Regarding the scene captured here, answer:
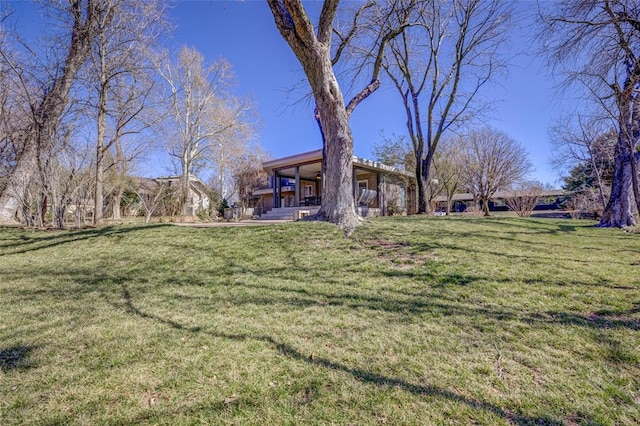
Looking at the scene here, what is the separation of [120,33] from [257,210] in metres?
16.2

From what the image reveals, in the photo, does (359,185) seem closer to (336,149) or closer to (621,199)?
(621,199)

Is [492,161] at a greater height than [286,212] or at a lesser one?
greater

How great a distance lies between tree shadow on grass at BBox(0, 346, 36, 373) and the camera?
199 centimetres

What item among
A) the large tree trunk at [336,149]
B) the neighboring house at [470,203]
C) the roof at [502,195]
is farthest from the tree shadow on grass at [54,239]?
the neighboring house at [470,203]

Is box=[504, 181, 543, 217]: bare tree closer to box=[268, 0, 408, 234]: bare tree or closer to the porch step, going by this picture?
the porch step

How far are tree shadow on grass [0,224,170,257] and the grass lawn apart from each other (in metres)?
1.17

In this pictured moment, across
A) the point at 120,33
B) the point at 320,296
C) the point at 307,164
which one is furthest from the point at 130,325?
the point at 307,164

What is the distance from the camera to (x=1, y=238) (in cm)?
660

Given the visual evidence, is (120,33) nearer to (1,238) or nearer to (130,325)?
(1,238)

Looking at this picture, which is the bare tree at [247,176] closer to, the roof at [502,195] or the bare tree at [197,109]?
the bare tree at [197,109]

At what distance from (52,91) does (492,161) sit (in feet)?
74.7

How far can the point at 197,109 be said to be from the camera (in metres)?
19.8

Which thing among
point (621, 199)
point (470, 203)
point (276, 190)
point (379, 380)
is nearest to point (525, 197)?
point (621, 199)

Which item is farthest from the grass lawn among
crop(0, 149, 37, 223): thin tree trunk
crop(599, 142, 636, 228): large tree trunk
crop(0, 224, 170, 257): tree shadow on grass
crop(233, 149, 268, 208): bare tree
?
crop(233, 149, 268, 208): bare tree
